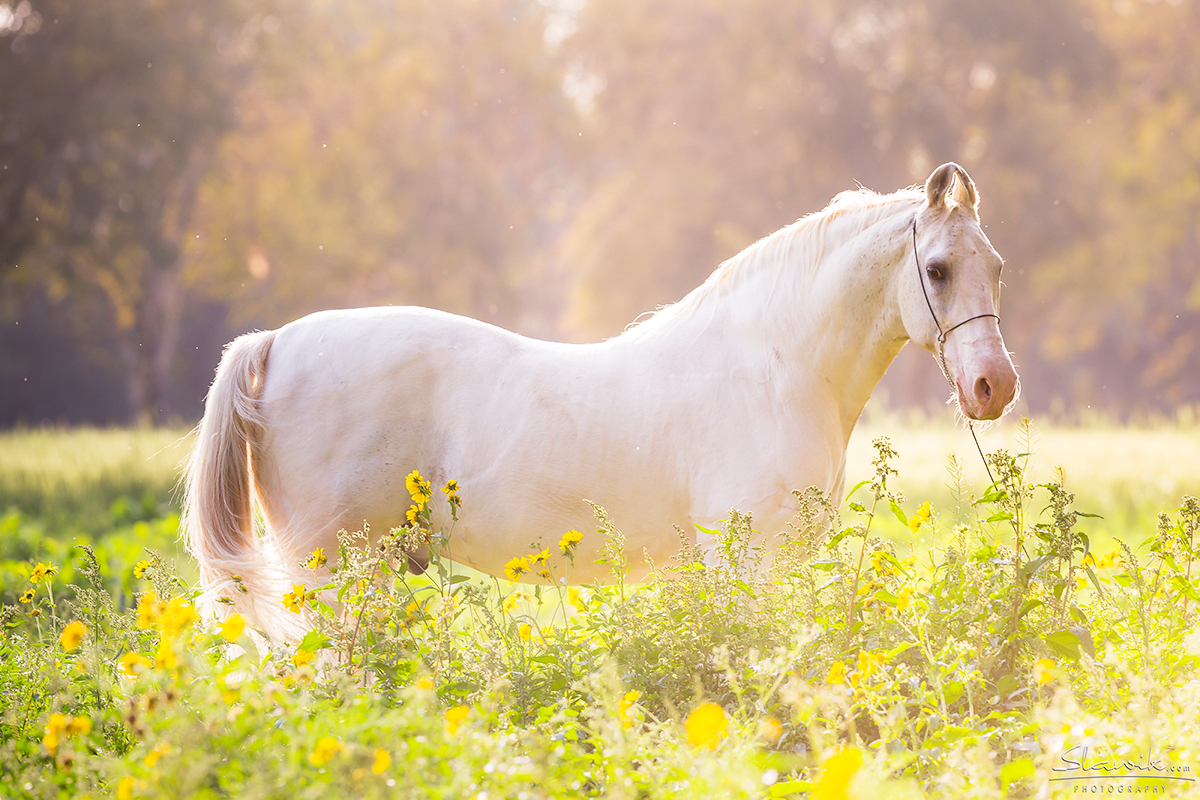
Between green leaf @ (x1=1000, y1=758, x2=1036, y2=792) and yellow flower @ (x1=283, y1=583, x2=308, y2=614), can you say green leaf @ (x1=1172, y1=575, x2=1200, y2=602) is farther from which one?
yellow flower @ (x1=283, y1=583, x2=308, y2=614)

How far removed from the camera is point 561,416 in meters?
3.52

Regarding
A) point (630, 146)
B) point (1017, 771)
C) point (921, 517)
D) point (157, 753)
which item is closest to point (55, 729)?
point (157, 753)

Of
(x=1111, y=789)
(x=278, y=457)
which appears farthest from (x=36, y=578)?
(x=1111, y=789)

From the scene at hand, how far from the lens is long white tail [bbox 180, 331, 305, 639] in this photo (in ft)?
11.0

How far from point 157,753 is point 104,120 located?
48.5 feet

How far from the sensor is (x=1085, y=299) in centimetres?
2230

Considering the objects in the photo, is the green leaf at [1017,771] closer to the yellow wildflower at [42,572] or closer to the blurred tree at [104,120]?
the yellow wildflower at [42,572]

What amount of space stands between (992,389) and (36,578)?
10.1 feet

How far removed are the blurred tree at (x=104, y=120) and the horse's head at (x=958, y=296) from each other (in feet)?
46.7

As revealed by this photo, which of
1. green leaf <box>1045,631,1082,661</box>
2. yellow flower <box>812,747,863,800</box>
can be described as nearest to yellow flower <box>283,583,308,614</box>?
yellow flower <box>812,747,863,800</box>

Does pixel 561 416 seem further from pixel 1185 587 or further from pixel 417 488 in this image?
pixel 1185 587

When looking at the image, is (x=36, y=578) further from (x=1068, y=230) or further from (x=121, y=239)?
(x=1068, y=230)

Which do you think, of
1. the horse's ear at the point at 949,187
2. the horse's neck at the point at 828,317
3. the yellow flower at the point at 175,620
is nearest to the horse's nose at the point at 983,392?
the horse's neck at the point at 828,317

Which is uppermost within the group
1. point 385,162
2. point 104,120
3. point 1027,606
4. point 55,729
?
point 385,162
